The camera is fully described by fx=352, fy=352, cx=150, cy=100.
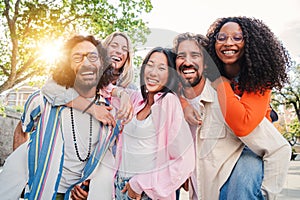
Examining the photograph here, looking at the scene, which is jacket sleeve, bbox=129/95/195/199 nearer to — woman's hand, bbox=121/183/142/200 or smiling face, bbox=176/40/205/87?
woman's hand, bbox=121/183/142/200

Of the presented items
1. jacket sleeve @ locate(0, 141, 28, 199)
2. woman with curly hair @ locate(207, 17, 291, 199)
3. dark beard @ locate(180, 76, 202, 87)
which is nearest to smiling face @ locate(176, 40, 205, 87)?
dark beard @ locate(180, 76, 202, 87)

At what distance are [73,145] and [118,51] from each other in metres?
0.84

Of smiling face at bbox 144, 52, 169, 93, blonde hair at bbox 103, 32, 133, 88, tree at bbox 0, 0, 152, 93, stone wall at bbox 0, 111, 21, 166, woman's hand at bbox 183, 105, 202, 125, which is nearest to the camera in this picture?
woman's hand at bbox 183, 105, 202, 125

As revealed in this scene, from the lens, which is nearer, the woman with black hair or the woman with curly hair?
the woman with curly hair

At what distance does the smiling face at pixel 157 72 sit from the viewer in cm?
230

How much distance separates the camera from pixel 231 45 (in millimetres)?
2018

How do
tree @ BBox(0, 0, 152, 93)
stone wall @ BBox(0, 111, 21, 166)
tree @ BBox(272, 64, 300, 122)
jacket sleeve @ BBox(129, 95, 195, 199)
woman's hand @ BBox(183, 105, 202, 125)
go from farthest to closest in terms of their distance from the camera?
1. tree @ BBox(272, 64, 300, 122)
2. stone wall @ BBox(0, 111, 21, 166)
3. tree @ BBox(0, 0, 152, 93)
4. woman's hand @ BBox(183, 105, 202, 125)
5. jacket sleeve @ BBox(129, 95, 195, 199)

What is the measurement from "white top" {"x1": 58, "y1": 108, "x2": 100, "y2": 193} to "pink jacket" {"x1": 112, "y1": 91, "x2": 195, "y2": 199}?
1.31 ft

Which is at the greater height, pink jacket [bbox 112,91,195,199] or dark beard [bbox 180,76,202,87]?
dark beard [bbox 180,76,202,87]

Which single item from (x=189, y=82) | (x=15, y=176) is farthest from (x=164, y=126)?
(x=15, y=176)

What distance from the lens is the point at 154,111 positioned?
2.22 metres

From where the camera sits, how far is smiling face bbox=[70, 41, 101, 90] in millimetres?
2311

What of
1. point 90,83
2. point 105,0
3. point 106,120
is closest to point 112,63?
point 90,83

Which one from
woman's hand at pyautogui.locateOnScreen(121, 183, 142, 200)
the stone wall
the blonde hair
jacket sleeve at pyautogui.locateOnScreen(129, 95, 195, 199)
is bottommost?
the stone wall
